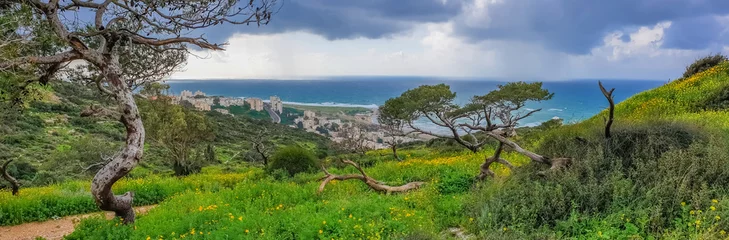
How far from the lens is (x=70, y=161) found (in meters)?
33.2

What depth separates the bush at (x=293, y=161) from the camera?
1873 cm

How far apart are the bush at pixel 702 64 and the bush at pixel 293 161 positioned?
63.4 ft

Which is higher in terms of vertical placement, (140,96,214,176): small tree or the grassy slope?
the grassy slope

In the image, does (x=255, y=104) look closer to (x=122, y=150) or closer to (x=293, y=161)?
(x=293, y=161)

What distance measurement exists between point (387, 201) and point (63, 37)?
6.88 meters

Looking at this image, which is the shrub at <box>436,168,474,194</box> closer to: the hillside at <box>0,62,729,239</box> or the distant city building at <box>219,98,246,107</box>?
the hillside at <box>0,62,729,239</box>

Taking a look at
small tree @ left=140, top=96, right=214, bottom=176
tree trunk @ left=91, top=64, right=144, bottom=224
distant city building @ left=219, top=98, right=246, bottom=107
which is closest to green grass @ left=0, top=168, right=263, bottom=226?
tree trunk @ left=91, top=64, right=144, bottom=224

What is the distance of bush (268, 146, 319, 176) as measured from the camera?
61.5ft

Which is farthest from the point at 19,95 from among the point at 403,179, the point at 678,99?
the point at 678,99

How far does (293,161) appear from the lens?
19062 mm

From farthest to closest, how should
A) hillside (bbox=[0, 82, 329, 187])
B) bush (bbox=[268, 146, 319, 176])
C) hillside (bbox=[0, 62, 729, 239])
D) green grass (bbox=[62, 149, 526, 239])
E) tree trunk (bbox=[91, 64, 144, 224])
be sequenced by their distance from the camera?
1. hillside (bbox=[0, 82, 329, 187])
2. bush (bbox=[268, 146, 319, 176])
3. tree trunk (bbox=[91, 64, 144, 224])
4. green grass (bbox=[62, 149, 526, 239])
5. hillside (bbox=[0, 62, 729, 239])

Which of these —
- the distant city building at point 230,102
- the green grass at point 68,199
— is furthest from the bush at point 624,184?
the distant city building at point 230,102

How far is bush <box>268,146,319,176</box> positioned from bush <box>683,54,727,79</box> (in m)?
19.3

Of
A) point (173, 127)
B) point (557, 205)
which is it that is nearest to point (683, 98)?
point (557, 205)
